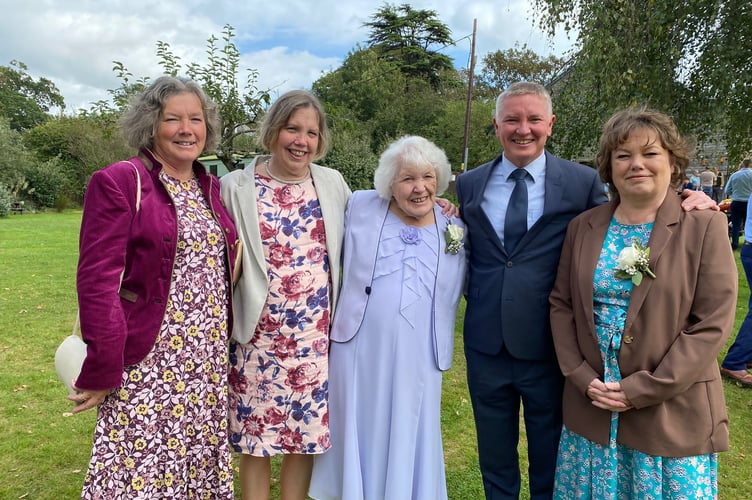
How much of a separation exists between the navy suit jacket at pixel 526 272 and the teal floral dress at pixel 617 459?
0.30 meters

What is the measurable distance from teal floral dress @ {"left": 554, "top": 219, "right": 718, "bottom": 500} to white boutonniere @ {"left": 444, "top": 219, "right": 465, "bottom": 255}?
2.31ft

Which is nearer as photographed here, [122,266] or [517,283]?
[122,266]

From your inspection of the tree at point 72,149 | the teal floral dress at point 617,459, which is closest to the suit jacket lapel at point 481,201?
the teal floral dress at point 617,459

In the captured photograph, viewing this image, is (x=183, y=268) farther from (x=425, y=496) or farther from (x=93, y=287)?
(x=425, y=496)

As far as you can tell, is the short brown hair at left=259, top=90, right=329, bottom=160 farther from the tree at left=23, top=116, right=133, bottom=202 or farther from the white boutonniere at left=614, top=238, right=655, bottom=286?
the tree at left=23, top=116, right=133, bottom=202

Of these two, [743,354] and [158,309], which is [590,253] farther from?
[743,354]

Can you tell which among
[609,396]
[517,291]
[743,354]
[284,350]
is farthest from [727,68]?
[284,350]

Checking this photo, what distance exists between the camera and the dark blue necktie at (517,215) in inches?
103

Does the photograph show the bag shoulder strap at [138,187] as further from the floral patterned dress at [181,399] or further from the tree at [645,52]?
the tree at [645,52]

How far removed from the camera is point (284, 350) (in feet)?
8.59

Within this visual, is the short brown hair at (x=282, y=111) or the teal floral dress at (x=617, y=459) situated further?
the short brown hair at (x=282, y=111)

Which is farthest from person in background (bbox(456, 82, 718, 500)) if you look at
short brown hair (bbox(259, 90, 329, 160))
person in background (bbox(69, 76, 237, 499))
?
person in background (bbox(69, 76, 237, 499))

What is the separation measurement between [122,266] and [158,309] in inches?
9.4

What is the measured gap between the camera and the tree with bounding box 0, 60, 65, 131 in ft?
151
